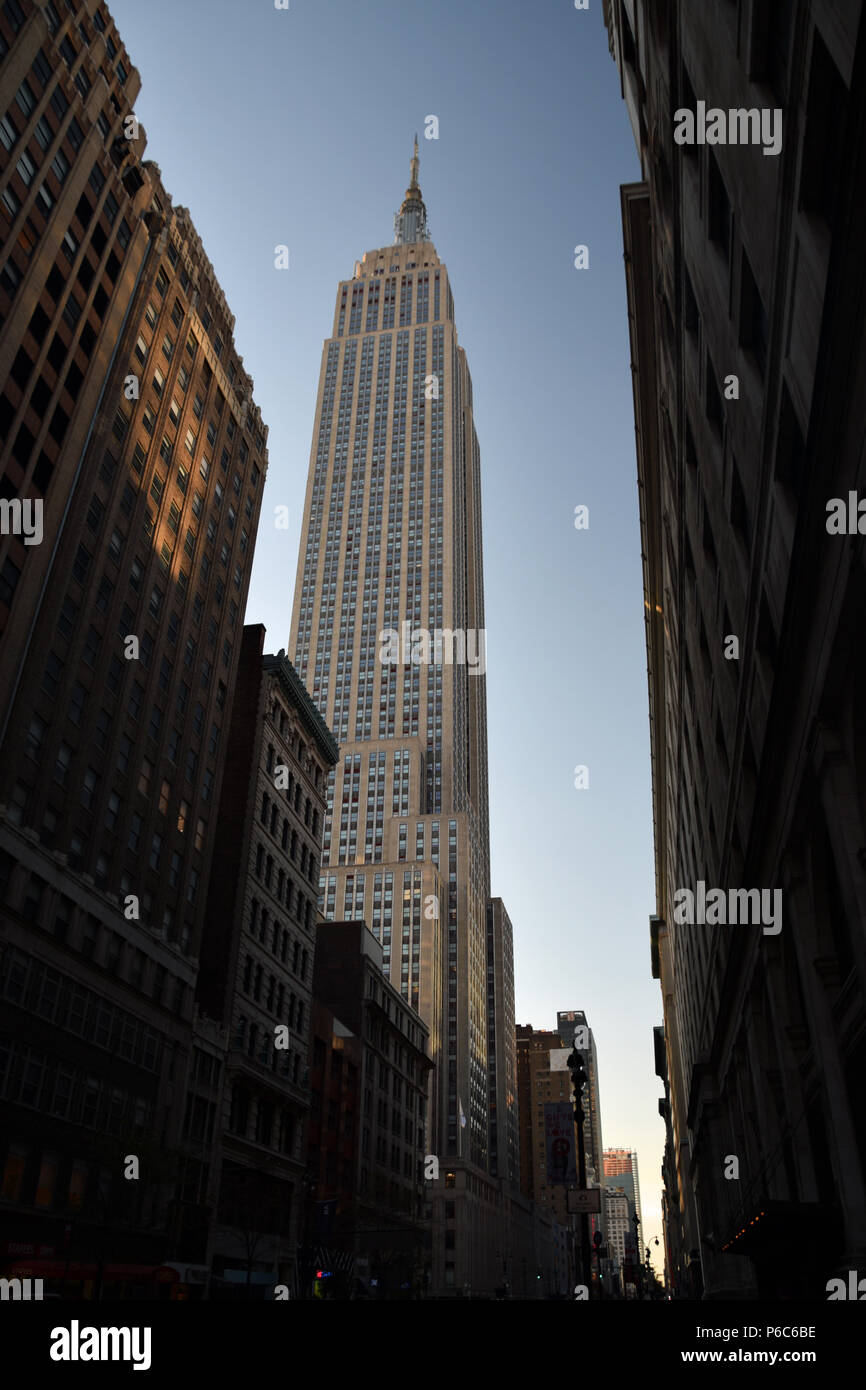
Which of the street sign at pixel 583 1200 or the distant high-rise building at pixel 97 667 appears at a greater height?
the distant high-rise building at pixel 97 667

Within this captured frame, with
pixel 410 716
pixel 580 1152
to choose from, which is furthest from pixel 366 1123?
pixel 410 716

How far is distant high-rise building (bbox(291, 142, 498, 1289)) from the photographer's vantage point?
468ft

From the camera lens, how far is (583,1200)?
78.0ft

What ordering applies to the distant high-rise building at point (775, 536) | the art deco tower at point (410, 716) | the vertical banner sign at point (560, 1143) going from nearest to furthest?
the distant high-rise building at point (775, 536)
the vertical banner sign at point (560, 1143)
the art deco tower at point (410, 716)

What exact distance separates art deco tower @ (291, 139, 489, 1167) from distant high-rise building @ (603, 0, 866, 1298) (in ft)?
367

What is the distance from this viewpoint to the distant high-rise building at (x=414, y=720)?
143 meters

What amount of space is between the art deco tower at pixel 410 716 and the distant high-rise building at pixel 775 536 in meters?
112

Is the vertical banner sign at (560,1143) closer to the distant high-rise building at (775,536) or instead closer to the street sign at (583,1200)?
the street sign at (583,1200)

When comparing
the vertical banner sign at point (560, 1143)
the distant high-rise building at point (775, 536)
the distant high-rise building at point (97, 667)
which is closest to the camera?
the distant high-rise building at point (775, 536)

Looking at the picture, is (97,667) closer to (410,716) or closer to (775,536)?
(775,536)

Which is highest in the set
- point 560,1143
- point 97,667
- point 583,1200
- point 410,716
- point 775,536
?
point 410,716

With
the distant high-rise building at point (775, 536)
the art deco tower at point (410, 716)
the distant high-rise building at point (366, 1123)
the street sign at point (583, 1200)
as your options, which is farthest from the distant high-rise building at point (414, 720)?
the street sign at point (583, 1200)

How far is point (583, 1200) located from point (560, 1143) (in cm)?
139
